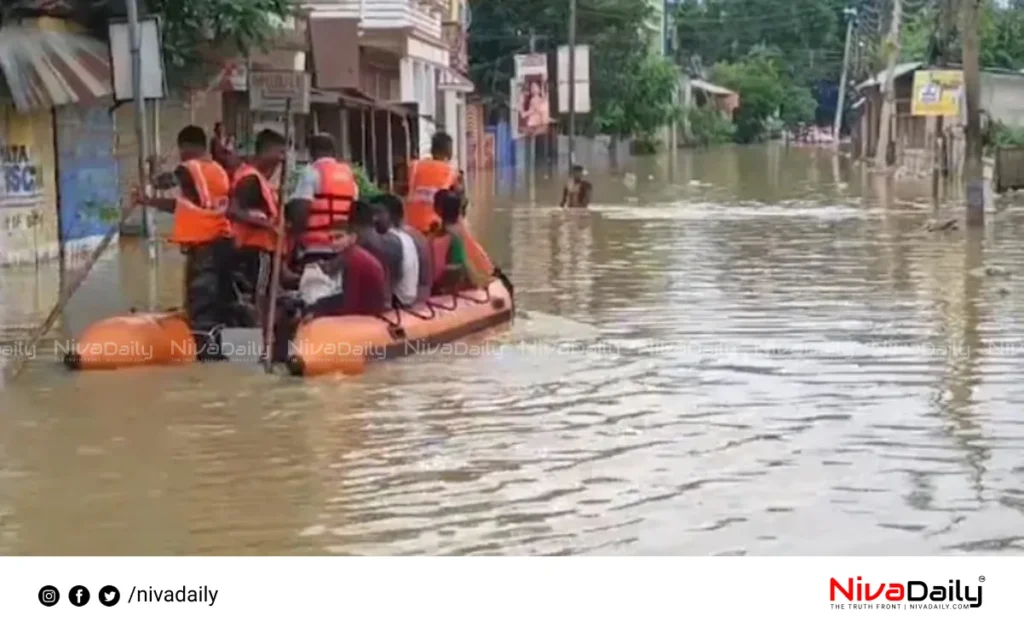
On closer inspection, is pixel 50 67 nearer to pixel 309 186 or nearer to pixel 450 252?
pixel 450 252

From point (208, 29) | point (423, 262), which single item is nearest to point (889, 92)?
point (208, 29)

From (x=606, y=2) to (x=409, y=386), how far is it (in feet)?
149

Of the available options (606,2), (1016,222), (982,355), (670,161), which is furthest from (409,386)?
(670,161)

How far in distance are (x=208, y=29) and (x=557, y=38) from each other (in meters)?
34.7

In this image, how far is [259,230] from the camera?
40.6 feet

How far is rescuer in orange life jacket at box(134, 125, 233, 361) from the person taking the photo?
12.3 m

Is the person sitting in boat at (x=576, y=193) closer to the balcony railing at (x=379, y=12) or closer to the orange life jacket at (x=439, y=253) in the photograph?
the balcony railing at (x=379, y=12)

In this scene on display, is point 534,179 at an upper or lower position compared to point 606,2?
lower

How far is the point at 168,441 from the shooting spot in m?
9.73

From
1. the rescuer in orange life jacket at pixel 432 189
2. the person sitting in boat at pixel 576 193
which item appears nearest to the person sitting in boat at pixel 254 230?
the rescuer in orange life jacket at pixel 432 189

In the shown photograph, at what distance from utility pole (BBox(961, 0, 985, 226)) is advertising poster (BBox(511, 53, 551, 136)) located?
2439 centimetres
